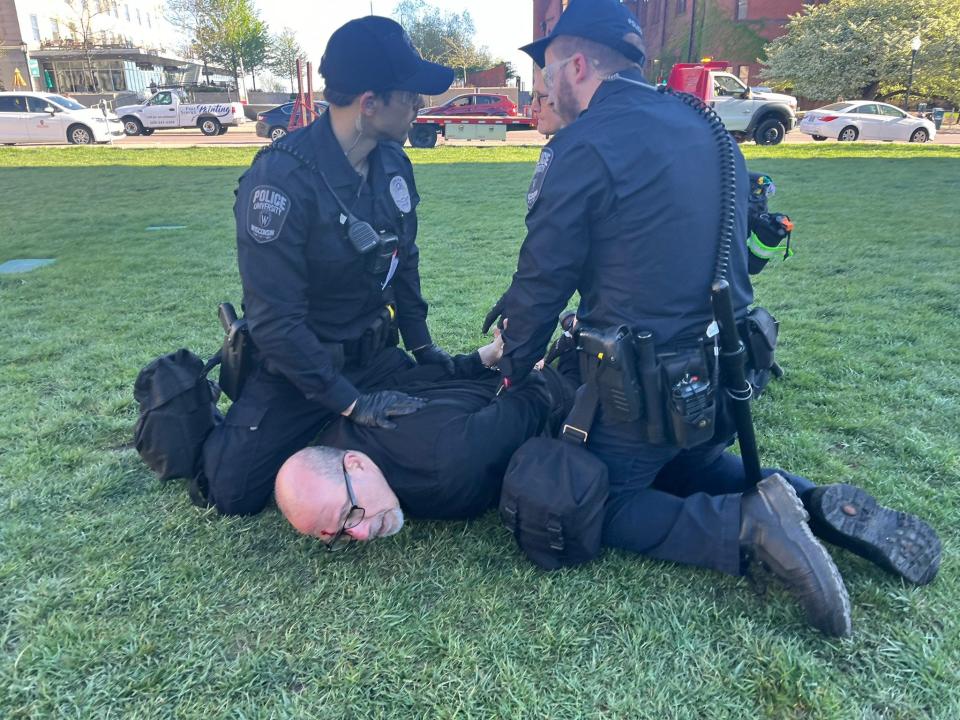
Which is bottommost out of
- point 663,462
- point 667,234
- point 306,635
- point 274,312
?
point 306,635

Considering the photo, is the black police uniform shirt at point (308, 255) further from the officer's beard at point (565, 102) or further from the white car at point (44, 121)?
the white car at point (44, 121)

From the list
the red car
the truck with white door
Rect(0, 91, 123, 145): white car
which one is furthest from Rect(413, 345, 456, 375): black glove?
the red car

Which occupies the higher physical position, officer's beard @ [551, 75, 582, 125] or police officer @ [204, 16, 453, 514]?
officer's beard @ [551, 75, 582, 125]

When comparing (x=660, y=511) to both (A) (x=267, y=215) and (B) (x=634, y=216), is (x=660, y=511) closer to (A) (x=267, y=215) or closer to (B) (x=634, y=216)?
(B) (x=634, y=216)

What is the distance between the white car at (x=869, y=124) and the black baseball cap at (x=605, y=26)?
75.6 feet

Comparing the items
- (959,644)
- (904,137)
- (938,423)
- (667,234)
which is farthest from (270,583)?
(904,137)

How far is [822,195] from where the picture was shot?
10.7 meters

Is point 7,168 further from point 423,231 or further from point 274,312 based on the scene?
point 274,312

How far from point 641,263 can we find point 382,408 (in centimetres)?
111

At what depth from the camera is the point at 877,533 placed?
2248 millimetres

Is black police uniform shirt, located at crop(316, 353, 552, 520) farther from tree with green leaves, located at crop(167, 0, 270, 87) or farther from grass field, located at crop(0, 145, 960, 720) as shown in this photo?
tree with green leaves, located at crop(167, 0, 270, 87)

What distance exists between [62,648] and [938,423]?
371 cm

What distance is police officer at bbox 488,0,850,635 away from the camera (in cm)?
223

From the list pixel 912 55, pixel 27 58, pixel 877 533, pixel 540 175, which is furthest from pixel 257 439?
pixel 27 58
